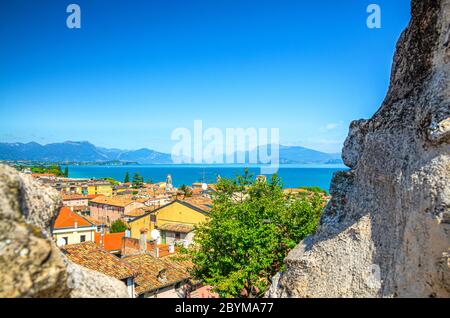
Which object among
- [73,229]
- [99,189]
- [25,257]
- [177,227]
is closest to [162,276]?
[177,227]

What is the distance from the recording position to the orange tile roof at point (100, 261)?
20391 millimetres

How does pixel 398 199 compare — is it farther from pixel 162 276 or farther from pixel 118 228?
pixel 118 228

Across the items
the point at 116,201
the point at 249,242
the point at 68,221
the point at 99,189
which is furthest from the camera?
the point at 99,189

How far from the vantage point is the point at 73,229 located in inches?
1674

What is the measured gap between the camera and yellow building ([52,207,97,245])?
1642 inches

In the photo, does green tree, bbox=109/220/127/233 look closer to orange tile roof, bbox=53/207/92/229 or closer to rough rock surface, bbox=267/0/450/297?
orange tile roof, bbox=53/207/92/229

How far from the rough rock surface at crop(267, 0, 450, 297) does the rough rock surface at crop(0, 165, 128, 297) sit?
14.8 feet

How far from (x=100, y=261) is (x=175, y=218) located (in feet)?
83.9

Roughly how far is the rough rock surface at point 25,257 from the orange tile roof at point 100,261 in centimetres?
1715

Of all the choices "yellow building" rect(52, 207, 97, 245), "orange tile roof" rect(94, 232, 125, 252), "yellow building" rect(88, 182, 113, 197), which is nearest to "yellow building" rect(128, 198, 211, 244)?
"orange tile roof" rect(94, 232, 125, 252)

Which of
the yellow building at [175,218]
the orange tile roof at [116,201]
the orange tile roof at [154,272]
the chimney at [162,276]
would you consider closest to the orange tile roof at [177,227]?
the yellow building at [175,218]

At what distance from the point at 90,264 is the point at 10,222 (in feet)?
63.1

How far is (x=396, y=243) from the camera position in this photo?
574 cm
